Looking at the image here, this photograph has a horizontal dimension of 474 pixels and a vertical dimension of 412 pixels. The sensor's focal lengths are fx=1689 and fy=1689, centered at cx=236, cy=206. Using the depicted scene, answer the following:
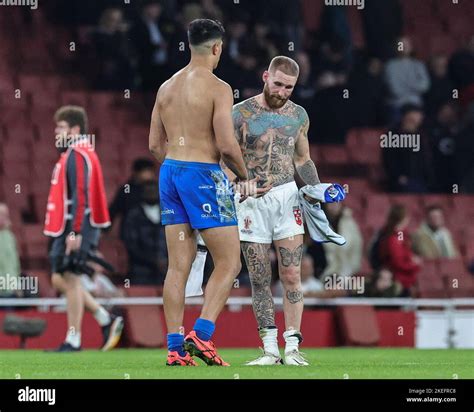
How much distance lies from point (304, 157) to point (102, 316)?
396 cm

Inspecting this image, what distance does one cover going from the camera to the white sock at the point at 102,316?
16719mm

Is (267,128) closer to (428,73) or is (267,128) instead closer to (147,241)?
(147,241)

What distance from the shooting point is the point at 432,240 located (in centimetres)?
2198

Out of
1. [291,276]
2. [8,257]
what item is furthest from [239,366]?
[8,257]

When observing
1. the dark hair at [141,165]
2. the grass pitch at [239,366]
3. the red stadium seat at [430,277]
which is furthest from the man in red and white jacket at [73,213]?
the red stadium seat at [430,277]

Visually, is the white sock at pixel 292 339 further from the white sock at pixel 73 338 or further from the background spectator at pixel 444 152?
the background spectator at pixel 444 152

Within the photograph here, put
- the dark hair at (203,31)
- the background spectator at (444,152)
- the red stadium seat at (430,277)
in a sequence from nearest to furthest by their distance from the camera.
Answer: the dark hair at (203,31)
the red stadium seat at (430,277)
the background spectator at (444,152)

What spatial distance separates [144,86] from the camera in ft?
78.5

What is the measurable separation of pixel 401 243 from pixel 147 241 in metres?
3.06

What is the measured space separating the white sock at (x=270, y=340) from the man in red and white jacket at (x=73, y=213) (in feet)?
11.8

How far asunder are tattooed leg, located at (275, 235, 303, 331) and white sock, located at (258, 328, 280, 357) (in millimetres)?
165

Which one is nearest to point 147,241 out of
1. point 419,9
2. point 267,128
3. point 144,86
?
point 144,86

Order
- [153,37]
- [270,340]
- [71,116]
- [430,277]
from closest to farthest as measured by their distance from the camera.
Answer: [270,340]
[71,116]
[430,277]
[153,37]

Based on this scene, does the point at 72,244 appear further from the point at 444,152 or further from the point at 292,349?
the point at 444,152
